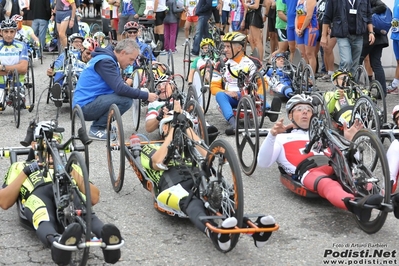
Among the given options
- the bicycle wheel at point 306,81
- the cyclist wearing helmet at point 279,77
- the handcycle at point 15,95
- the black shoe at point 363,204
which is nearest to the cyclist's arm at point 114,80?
the handcycle at point 15,95

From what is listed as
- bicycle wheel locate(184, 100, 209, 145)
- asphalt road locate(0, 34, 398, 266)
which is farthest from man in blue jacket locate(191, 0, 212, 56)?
asphalt road locate(0, 34, 398, 266)

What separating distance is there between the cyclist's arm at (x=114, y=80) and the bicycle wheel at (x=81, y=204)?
3293 mm

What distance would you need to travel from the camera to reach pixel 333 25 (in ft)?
35.7

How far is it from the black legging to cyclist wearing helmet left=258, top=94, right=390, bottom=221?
1802 millimetres

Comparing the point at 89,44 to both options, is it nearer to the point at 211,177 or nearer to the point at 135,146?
the point at 135,146

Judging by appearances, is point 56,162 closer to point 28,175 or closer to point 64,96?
point 28,175

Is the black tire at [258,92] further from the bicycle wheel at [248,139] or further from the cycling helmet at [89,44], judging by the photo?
the cycling helmet at [89,44]

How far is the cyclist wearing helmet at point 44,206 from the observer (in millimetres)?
4560

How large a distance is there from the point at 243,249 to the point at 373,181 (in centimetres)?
105

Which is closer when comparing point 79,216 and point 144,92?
point 79,216

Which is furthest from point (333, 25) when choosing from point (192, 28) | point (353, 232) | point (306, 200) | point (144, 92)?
point (192, 28)

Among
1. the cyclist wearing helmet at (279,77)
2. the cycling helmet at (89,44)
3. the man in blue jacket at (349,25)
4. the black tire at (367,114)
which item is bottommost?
the cyclist wearing helmet at (279,77)

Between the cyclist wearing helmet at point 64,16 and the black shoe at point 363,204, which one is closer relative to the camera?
the black shoe at point 363,204

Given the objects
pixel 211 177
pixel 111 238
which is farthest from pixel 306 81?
pixel 111 238
